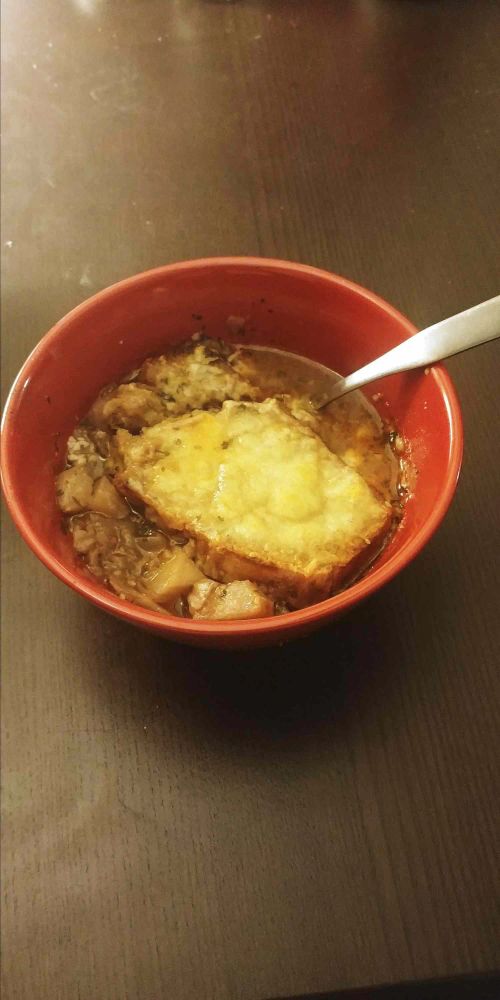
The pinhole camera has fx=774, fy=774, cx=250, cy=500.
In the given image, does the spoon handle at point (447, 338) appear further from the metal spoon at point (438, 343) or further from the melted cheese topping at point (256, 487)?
the melted cheese topping at point (256, 487)

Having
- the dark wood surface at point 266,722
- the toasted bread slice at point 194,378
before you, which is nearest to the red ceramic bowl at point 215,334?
the toasted bread slice at point 194,378

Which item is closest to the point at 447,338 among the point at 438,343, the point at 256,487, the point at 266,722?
the point at 438,343

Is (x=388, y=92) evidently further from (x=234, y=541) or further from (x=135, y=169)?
(x=234, y=541)

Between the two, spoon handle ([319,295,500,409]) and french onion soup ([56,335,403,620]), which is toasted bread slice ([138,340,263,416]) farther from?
spoon handle ([319,295,500,409])

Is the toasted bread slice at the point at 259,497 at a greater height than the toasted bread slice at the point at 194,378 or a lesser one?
lesser

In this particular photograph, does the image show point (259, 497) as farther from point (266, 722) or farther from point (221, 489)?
point (266, 722)

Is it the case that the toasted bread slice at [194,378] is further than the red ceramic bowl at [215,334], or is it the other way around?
the toasted bread slice at [194,378]

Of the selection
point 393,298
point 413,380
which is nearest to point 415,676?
point 413,380
